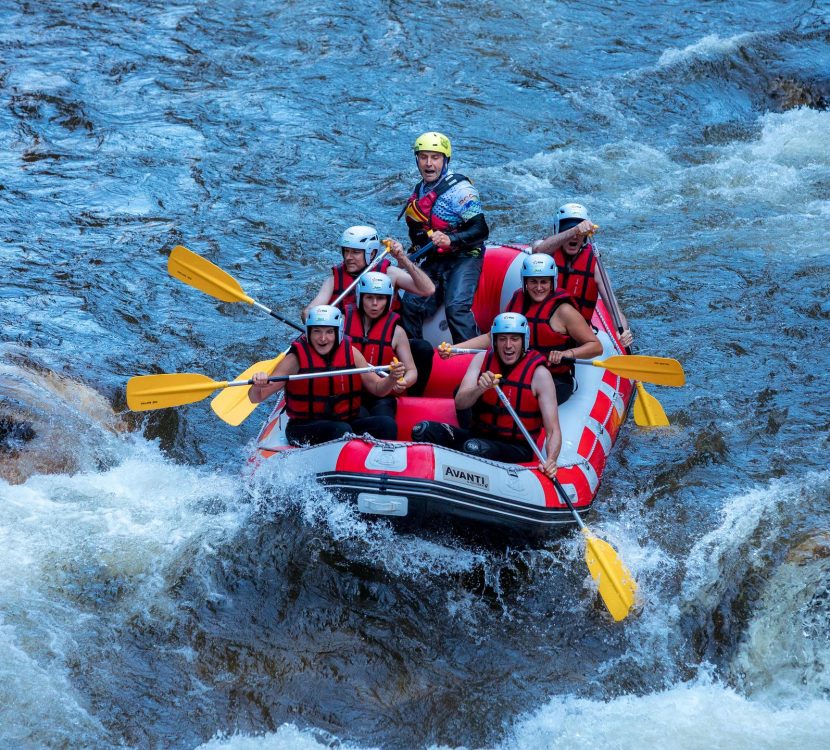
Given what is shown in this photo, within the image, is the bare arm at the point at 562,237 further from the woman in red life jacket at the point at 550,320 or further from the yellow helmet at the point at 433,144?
the yellow helmet at the point at 433,144

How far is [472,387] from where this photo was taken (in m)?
5.89

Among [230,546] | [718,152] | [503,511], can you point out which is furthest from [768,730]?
[718,152]

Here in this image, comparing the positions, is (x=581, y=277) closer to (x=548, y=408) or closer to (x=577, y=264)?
(x=577, y=264)

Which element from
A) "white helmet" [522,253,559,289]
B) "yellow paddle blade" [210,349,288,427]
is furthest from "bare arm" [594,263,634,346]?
"yellow paddle blade" [210,349,288,427]

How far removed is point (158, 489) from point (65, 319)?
270cm

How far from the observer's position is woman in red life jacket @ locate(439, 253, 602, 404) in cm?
641

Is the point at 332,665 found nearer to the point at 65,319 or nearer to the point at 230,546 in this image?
the point at 230,546

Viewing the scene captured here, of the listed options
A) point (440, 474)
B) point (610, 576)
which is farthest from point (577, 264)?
point (610, 576)

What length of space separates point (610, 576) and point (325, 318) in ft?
6.60

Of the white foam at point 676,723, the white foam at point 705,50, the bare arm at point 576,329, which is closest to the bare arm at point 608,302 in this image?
the bare arm at point 576,329

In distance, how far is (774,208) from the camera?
10438 mm

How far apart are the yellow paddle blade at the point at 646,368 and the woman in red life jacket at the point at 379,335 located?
3.69 feet

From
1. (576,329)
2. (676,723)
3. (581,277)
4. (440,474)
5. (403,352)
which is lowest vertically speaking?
(676,723)

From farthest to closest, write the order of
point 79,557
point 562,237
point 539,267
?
point 562,237, point 539,267, point 79,557
